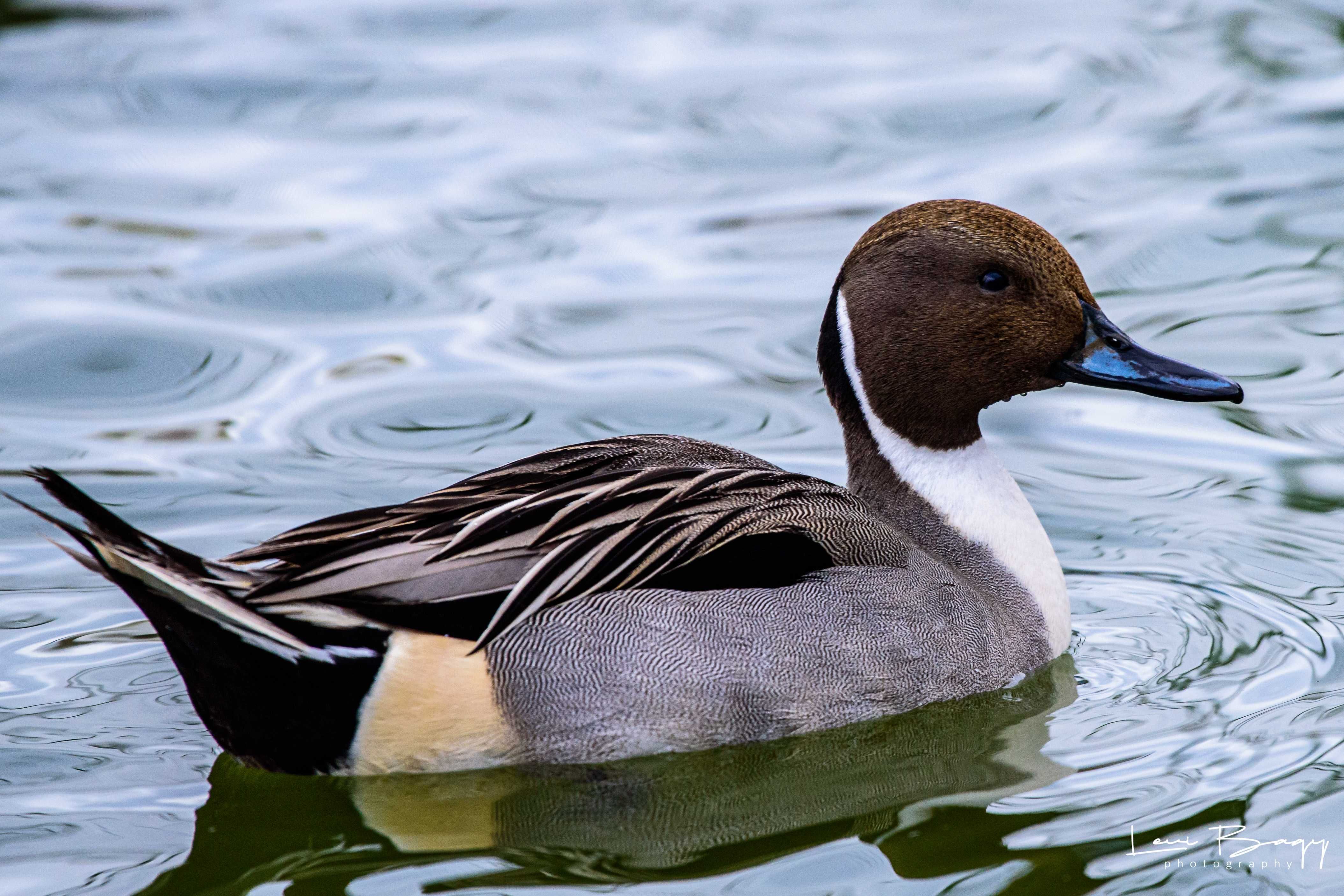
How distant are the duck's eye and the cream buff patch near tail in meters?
1.79

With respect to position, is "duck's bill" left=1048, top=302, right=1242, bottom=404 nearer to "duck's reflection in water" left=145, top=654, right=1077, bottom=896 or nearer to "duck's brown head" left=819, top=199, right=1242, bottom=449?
"duck's brown head" left=819, top=199, right=1242, bottom=449

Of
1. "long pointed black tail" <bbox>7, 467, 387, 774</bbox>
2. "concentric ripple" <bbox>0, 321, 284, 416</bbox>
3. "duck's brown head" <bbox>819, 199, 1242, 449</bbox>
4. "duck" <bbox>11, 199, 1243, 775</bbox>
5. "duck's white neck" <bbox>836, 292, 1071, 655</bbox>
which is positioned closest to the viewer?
"long pointed black tail" <bbox>7, 467, 387, 774</bbox>

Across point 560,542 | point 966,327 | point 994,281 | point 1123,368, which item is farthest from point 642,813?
point 1123,368

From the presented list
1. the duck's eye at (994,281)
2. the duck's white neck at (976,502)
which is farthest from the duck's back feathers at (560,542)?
the duck's eye at (994,281)

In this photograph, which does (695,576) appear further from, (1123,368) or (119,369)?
(119,369)

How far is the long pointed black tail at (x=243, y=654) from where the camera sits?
14.5 ft

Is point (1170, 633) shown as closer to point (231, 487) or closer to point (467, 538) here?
point (467, 538)

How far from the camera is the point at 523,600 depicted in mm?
4727

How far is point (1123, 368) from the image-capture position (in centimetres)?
545

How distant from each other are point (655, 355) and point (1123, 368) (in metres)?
2.81

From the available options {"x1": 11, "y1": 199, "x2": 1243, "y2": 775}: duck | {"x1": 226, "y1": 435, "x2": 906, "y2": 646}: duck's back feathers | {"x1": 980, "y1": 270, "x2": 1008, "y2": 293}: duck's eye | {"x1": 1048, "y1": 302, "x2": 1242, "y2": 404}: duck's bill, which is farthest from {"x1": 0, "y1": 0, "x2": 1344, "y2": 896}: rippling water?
{"x1": 980, "y1": 270, "x2": 1008, "y2": 293}: duck's eye

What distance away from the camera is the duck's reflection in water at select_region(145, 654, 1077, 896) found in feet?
14.8

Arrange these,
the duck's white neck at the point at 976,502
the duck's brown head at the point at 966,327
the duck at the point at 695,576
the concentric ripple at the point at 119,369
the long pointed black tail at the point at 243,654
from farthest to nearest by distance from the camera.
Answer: the concentric ripple at the point at 119,369 → the duck's white neck at the point at 976,502 → the duck's brown head at the point at 966,327 → the duck at the point at 695,576 → the long pointed black tail at the point at 243,654

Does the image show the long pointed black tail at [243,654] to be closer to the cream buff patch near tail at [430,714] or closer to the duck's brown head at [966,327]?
the cream buff patch near tail at [430,714]
